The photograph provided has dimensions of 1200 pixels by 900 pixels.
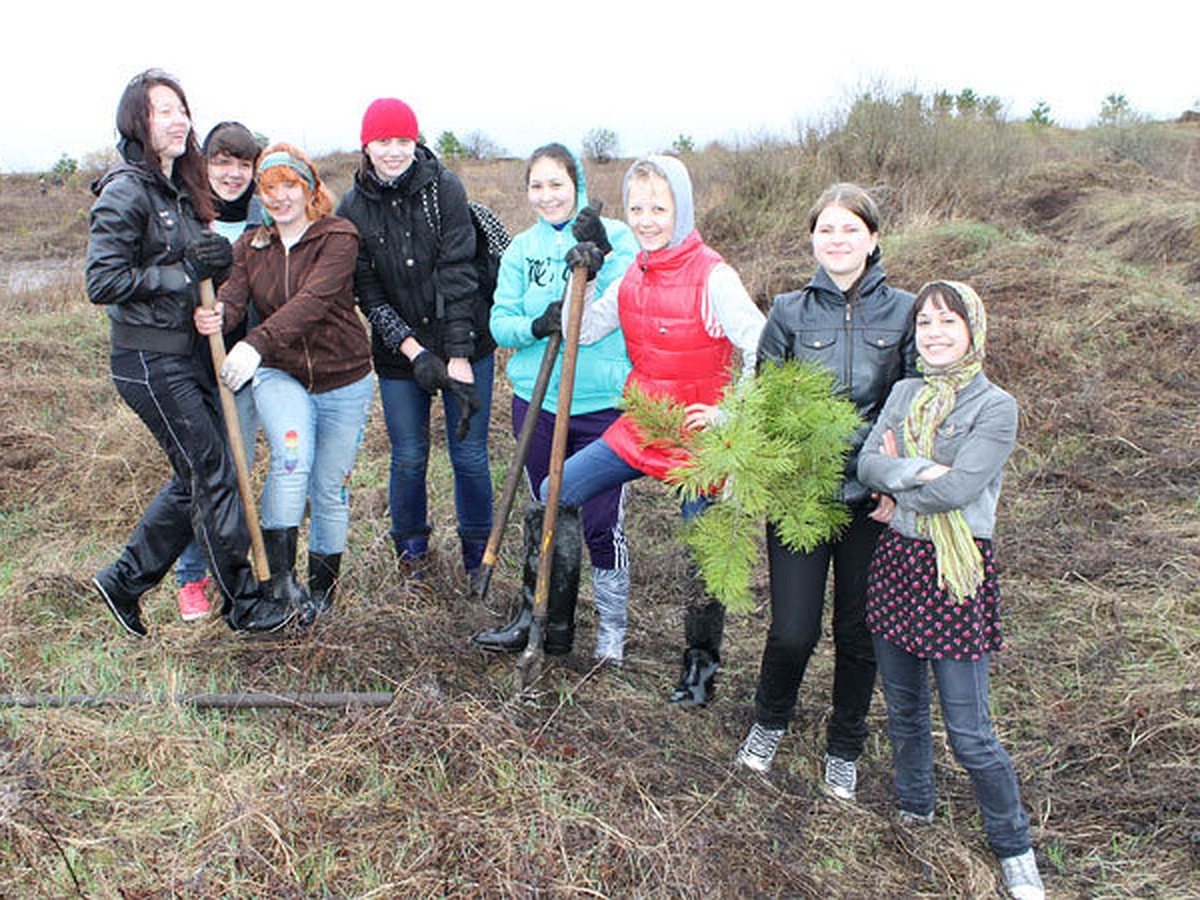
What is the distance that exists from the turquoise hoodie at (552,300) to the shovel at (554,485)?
0.42 ft

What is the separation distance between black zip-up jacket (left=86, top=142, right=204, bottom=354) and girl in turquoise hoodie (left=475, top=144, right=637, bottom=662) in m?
1.12

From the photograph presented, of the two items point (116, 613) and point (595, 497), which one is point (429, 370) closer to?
point (595, 497)

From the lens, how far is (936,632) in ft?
8.09

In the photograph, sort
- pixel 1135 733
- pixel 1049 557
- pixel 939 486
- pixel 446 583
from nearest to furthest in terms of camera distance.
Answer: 1. pixel 939 486
2. pixel 1135 733
3. pixel 446 583
4. pixel 1049 557

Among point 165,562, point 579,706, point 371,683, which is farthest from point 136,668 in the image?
point 579,706

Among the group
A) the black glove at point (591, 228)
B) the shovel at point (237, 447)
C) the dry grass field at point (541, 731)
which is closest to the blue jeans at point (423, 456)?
the dry grass field at point (541, 731)

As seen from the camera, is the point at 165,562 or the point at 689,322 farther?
the point at 165,562

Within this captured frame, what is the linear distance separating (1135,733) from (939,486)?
5.07 ft

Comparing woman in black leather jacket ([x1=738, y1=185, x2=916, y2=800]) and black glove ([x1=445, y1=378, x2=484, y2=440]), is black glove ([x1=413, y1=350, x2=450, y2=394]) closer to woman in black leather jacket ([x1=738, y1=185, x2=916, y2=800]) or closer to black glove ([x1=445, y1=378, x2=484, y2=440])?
black glove ([x1=445, y1=378, x2=484, y2=440])

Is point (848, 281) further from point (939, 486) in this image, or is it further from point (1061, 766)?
point (1061, 766)

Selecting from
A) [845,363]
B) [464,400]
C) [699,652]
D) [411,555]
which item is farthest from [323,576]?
[845,363]

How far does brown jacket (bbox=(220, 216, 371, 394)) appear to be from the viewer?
3430 mm

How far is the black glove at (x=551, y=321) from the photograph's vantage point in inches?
133

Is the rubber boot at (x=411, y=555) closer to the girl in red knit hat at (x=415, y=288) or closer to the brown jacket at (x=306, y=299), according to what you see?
the girl in red knit hat at (x=415, y=288)
